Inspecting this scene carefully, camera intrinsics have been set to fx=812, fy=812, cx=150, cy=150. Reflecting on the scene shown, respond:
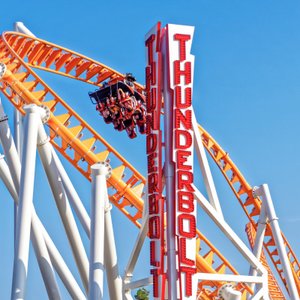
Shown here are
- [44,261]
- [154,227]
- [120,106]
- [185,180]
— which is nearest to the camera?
[185,180]

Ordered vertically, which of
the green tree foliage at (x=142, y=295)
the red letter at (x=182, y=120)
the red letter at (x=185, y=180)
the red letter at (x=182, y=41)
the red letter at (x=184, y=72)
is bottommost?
the red letter at (x=185, y=180)

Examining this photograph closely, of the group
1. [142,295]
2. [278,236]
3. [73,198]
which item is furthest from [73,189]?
[142,295]

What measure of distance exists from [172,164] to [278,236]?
20.5ft

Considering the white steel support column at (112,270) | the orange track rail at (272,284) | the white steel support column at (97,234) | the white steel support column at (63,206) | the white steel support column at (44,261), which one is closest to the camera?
the white steel support column at (97,234)

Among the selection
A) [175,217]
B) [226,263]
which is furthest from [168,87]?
[226,263]

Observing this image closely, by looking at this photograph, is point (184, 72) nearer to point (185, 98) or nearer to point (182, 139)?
point (185, 98)

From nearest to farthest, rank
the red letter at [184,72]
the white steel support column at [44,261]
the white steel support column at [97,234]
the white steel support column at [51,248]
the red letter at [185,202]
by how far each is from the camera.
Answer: the red letter at [185,202] < the red letter at [184,72] < the white steel support column at [97,234] < the white steel support column at [44,261] < the white steel support column at [51,248]

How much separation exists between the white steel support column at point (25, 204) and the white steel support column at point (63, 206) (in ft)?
2.09

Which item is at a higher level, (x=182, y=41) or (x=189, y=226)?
(x=182, y=41)

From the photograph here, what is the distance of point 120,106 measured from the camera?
16.4 m

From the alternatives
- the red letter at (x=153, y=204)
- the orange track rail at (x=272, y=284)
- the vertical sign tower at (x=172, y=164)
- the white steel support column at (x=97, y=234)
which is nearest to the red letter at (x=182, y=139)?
the vertical sign tower at (x=172, y=164)

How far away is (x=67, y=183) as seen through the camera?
13492mm

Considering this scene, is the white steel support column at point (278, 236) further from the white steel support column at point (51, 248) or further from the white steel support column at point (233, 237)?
the white steel support column at point (51, 248)

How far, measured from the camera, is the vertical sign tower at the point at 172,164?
433 inches
